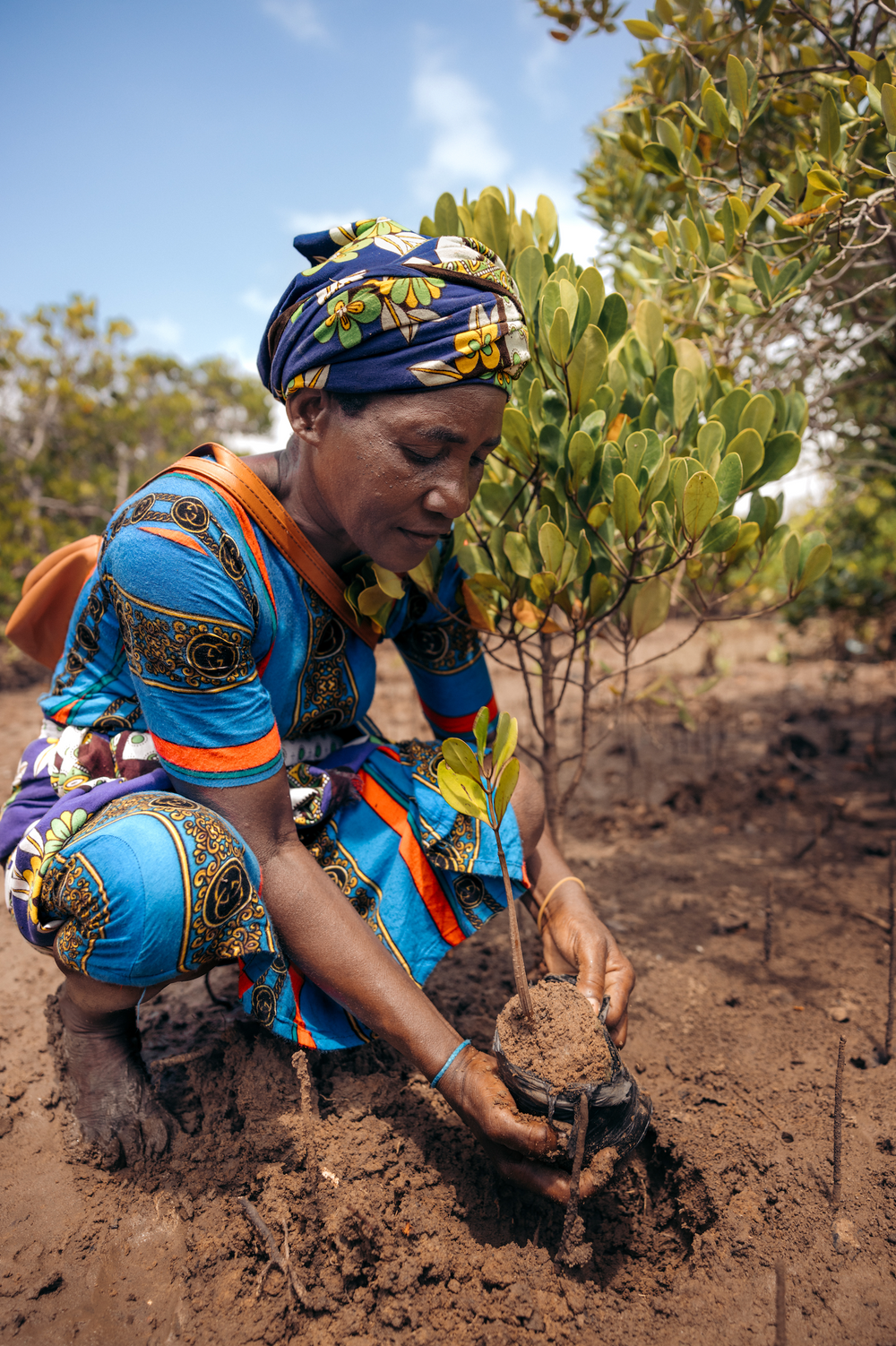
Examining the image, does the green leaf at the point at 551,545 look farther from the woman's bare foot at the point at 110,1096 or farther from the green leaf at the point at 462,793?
the woman's bare foot at the point at 110,1096

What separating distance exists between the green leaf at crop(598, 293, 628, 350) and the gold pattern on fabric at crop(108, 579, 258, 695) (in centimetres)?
98

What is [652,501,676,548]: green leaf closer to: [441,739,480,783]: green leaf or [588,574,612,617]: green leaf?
[588,574,612,617]: green leaf

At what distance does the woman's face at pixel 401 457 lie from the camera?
51.3 inches

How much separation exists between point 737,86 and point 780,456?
0.79 metres

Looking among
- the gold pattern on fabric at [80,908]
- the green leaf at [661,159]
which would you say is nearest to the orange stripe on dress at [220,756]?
the gold pattern on fabric at [80,908]

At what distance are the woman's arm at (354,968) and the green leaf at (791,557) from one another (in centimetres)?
119

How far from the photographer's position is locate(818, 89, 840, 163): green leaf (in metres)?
1.57

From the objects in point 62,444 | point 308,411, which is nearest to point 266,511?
point 308,411

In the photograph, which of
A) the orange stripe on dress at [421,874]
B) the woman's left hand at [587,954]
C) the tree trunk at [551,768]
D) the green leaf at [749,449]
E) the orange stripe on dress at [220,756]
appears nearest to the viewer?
the orange stripe on dress at [220,756]

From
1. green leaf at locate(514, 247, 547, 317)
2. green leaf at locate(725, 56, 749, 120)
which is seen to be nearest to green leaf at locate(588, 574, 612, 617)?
green leaf at locate(514, 247, 547, 317)

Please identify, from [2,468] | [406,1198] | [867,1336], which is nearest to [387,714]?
[406,1198]

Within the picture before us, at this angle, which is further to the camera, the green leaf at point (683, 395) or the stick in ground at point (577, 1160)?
the green leaf at point (683, 395)

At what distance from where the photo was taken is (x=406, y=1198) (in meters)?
1.32

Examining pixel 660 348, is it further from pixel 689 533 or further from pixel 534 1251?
pixel 534 1251
